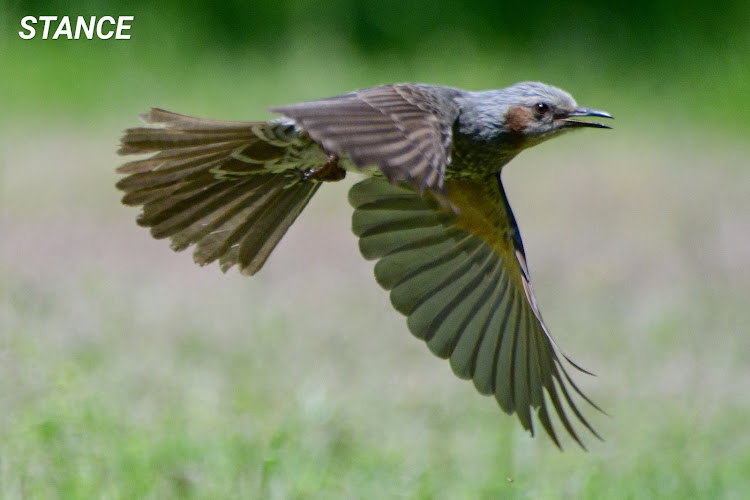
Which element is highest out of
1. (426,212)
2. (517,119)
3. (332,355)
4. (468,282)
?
(517,119)

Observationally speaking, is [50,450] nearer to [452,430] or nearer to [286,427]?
[286,427]

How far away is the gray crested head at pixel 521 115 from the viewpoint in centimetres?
483

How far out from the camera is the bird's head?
4.86m

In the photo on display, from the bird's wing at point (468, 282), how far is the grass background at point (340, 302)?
0.29m

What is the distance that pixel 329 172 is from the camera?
4660mm

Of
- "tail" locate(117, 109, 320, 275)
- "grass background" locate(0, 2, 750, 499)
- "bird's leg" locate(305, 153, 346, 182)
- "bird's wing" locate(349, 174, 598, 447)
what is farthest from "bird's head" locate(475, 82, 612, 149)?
"grass background" locate(0, 2, 750, 499)

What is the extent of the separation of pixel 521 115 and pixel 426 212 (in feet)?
1.77

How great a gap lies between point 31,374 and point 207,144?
3.31 ft

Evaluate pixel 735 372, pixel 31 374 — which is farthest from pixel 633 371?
pixel 31 374

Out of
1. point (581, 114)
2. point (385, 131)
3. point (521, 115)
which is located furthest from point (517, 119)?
point (385, 131)

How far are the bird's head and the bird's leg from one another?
21.1 inches

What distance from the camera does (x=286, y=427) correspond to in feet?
16.0

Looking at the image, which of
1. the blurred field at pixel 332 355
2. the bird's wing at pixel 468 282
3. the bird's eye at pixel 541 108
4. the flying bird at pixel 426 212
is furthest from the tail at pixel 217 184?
the bird's eye at pixel 541 108

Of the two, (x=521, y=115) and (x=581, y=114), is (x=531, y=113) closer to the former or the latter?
(x=521, y=115)
